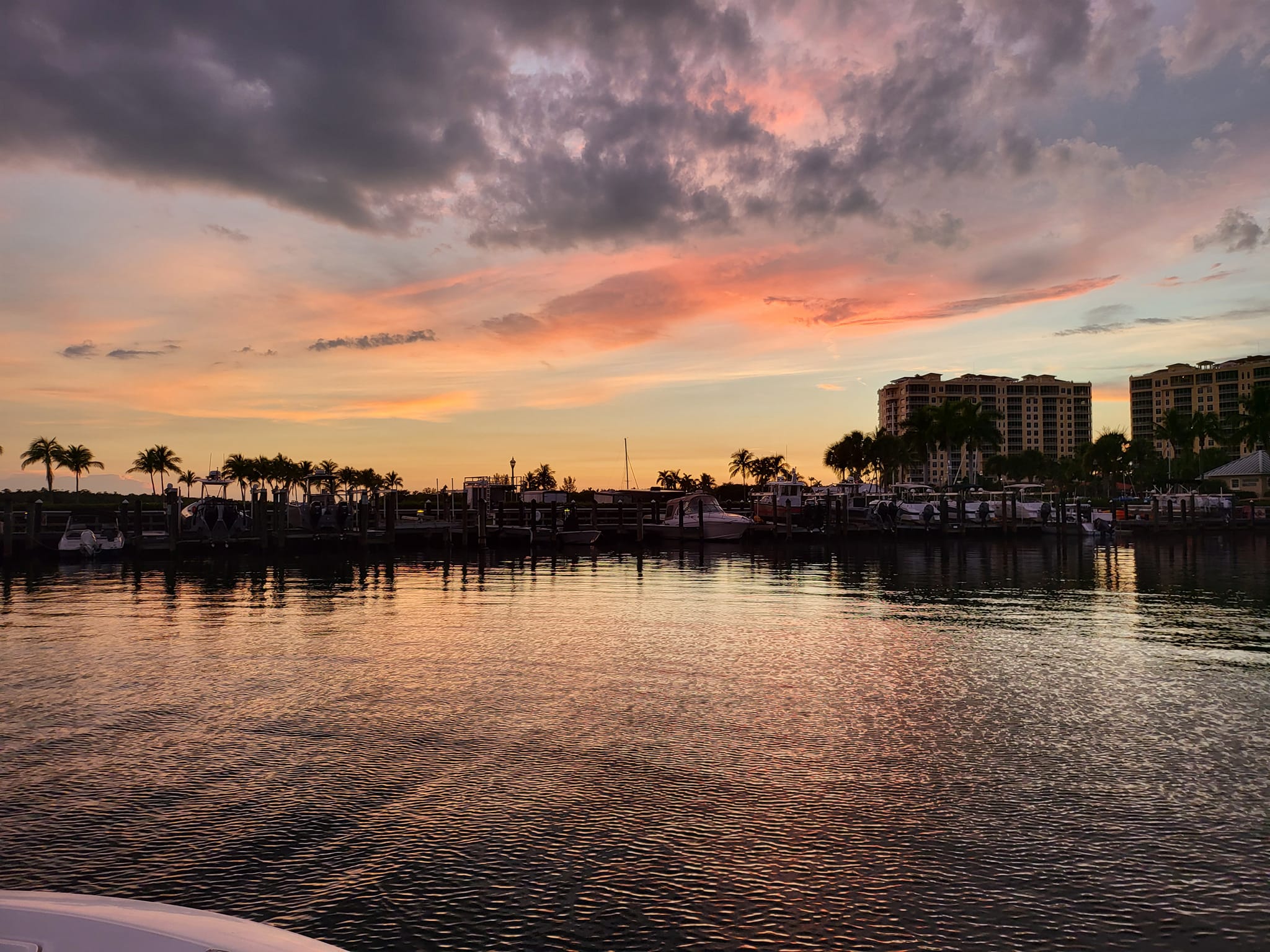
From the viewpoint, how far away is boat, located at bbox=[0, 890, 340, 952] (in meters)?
2.89

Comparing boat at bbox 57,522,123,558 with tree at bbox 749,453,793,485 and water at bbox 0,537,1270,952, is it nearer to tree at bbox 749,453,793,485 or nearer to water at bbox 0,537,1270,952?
water at bbox 0,537,1270,952

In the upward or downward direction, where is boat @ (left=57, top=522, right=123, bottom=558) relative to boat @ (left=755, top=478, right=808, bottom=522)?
downward

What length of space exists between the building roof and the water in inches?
3435

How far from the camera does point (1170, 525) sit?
82688 millimetres

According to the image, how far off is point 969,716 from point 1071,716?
127 cm

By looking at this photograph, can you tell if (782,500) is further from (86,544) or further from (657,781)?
(657,781)

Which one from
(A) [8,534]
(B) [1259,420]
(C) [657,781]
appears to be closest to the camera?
(C) [657,781]

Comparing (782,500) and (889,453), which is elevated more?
(889,453)

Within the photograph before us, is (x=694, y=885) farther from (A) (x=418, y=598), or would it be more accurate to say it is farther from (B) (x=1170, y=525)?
(B) (x=1170, y=525)

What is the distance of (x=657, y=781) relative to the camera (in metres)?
9.04

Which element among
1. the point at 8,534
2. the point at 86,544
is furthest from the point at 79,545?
the point at 8,534

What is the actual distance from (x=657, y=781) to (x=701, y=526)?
A: 55.5m

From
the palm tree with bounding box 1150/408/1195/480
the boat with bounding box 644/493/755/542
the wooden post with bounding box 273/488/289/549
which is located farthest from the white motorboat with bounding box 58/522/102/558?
the palm tree with bounding box 1150/408/1195/480

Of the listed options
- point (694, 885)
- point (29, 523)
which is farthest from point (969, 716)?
point (29, 523)
